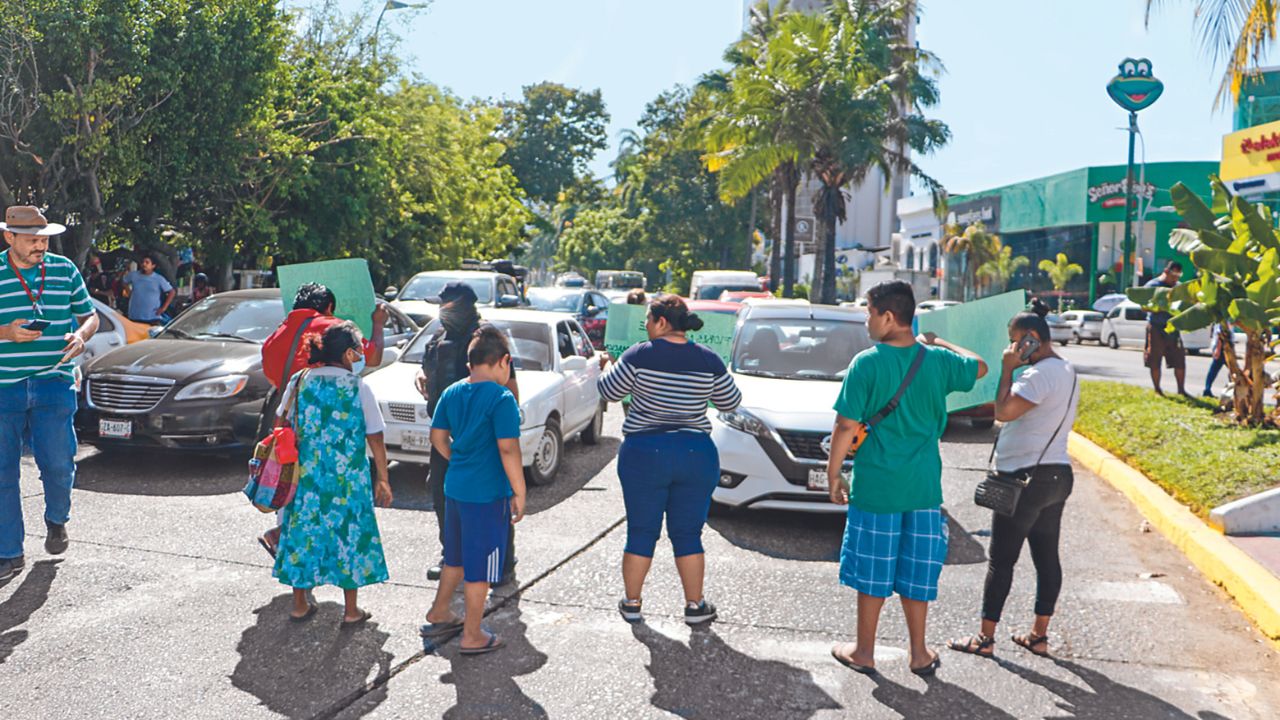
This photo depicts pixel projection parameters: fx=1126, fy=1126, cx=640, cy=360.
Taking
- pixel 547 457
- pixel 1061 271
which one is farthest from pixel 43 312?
pixel 1061 271

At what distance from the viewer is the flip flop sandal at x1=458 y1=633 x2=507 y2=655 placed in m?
5.08

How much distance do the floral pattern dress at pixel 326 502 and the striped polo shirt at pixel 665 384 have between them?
4.18ft

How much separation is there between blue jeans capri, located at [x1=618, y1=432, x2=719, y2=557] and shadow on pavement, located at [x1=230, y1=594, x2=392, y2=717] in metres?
1.33

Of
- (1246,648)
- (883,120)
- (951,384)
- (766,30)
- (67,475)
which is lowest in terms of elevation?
(1246,648)

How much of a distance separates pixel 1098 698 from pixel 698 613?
186 centimetres

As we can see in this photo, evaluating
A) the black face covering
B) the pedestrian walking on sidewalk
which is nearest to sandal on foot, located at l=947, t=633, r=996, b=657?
the pedestrian walking on sidewalk

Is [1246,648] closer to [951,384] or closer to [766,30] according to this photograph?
[951,384]

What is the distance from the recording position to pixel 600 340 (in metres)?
20.7

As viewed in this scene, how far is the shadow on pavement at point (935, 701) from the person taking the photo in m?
4.58

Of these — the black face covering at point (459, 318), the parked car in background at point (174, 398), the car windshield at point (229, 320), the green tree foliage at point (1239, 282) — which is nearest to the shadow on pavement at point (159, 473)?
the parked car in background at point (174, 398)

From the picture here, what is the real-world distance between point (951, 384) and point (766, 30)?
101 ft

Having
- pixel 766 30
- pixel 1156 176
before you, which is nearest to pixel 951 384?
pixel 766 30

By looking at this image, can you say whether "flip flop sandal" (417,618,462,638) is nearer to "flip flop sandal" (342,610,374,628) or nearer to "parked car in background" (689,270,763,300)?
"flip flop sandal" (342,610,374,628)

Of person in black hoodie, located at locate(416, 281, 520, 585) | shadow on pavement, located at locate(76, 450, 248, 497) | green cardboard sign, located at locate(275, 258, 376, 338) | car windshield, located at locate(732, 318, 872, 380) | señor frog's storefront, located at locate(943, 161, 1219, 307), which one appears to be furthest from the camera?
señor frog's storefront, located at locate(943, 161, 1219, 307)
